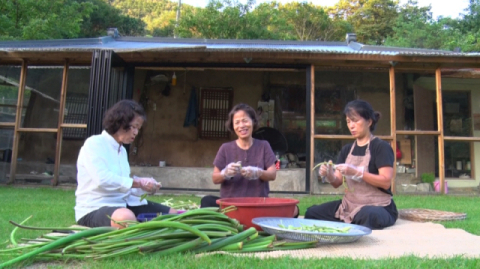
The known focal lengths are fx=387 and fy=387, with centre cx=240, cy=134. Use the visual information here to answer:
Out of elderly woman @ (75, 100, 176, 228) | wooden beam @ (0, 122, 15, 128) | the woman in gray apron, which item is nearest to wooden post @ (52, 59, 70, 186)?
wooden beam @ (0, 122, 15, 128)

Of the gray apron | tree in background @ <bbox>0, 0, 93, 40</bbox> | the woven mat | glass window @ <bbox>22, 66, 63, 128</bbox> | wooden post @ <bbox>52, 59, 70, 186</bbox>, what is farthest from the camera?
tree in background @ <bbox>0, 0, 93, 40</bbox>

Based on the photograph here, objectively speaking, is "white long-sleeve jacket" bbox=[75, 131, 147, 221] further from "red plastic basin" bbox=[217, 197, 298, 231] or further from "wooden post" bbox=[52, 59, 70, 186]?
"wooden post" bbox=[52, 59, 70, 186]

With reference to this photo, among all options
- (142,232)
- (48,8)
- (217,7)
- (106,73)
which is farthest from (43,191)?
(217,7)

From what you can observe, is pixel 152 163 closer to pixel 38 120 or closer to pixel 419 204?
pixel 38 120

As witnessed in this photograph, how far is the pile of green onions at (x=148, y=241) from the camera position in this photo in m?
1.88

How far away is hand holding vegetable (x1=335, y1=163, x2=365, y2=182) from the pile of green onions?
1.05 m

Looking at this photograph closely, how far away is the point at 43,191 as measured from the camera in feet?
22.8

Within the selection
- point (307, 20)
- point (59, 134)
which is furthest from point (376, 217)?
point (307, 20)

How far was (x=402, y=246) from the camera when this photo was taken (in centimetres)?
249

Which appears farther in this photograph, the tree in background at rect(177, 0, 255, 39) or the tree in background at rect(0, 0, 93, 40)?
the tree in background at rect(177, 0, 255, 39)

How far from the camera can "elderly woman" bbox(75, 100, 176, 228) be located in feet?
8.91

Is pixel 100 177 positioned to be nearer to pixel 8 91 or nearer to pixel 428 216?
pixel 428 216

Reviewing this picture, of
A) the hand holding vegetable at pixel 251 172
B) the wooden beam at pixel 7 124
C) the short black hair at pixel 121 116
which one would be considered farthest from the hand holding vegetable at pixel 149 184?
the wooden beam at pixel 7 124

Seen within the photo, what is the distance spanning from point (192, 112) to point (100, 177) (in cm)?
731
